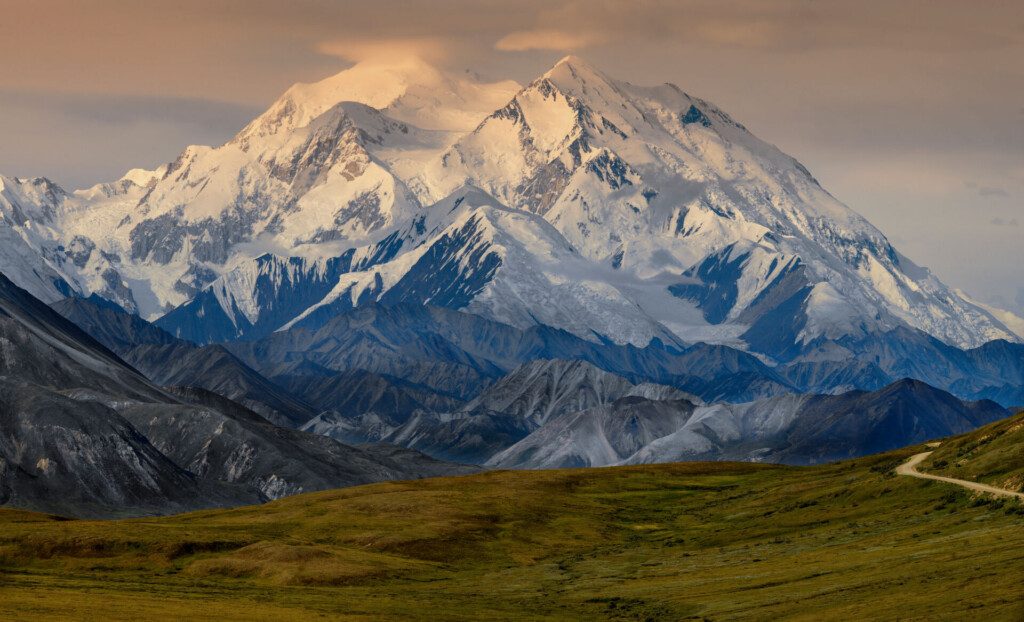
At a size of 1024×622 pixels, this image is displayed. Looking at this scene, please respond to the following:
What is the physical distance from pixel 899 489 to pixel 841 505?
20.5ft

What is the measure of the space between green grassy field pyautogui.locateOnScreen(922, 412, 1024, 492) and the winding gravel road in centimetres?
75

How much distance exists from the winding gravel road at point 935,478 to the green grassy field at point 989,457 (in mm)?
749

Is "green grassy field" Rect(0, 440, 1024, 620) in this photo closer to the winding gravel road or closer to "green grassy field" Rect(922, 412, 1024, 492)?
the winding gravel road

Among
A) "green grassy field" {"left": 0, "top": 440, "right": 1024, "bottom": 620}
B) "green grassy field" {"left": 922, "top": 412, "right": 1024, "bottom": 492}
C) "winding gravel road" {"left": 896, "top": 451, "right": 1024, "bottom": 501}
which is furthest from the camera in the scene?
"green grassy field" {"left": 922, "top": 412, "right": 1024, "bottom": 492}

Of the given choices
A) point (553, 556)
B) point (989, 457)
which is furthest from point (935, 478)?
point (553, 556)

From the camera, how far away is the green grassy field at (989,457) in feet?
401

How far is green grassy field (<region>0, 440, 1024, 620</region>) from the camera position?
8981 centimetres

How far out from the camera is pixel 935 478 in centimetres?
13350

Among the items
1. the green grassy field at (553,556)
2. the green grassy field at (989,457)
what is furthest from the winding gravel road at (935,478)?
the green grassy field at (553,556)

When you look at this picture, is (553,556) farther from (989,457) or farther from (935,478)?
(989,457)

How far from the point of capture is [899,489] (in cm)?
13525

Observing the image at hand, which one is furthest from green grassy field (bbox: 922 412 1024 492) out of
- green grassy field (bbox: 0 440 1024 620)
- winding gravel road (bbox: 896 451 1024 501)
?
green grassy field (bbox: 0 440 1024 620)

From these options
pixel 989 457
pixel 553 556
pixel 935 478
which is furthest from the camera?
pixel 553 556

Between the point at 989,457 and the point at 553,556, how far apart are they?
125ft
